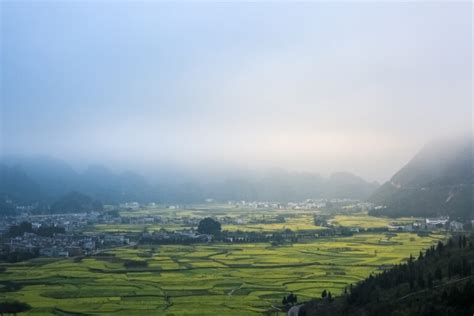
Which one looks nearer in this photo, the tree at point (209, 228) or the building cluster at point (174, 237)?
the building cluster at point (174, 237)

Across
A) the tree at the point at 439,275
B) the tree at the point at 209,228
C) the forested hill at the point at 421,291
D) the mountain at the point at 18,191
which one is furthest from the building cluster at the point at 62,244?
the mountain at the point at 18,191

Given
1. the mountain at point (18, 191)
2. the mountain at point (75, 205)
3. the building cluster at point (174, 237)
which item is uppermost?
the mountain at point (18, 191)

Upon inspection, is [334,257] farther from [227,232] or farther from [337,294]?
[227,232]

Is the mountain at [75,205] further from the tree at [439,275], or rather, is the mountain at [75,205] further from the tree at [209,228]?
the tree at [439,275]

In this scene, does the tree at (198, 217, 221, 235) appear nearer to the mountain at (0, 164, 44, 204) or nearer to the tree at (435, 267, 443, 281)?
the tree at (435, 267, 443, 281)

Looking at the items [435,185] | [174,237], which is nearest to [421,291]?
[174,237]

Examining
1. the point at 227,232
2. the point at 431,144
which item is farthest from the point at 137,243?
the point at 431,144

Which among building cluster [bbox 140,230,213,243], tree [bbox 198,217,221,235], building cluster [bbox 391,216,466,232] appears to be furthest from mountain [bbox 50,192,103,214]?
building cluster [bbox 391,216,466,232]
